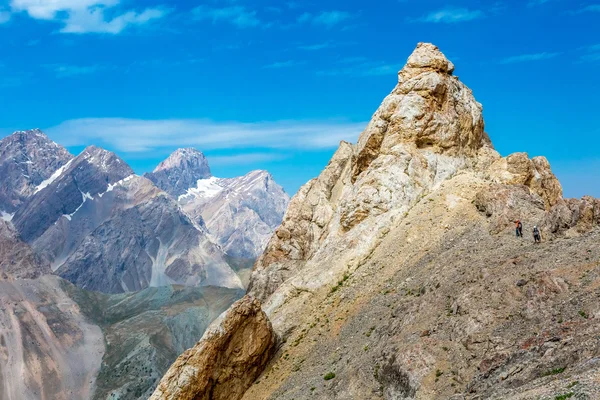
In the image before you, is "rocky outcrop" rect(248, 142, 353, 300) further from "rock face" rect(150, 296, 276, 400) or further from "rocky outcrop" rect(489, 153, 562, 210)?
"rock face" rect(150, 296, 276, 400)

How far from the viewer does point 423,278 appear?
141ft

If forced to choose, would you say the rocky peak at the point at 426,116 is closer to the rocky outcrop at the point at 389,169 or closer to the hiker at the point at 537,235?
the rocky outcrop at the point at 389,169

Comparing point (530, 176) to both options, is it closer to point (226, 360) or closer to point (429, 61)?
point (429, 61)

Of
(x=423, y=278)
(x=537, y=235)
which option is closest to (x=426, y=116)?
(x=423, y=278)

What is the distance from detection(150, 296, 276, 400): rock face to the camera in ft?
145

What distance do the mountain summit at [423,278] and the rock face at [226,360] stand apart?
0.10m

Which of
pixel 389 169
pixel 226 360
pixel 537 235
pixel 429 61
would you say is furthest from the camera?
pixel 429 61

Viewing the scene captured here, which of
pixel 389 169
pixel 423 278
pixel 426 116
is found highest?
pixel 426 116

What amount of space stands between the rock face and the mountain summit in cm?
10

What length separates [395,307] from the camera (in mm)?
40906

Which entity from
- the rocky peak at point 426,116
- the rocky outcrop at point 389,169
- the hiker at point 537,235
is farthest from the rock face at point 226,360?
the rocky peak at point 426,116

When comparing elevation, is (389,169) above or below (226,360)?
above

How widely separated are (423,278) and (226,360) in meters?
14.9

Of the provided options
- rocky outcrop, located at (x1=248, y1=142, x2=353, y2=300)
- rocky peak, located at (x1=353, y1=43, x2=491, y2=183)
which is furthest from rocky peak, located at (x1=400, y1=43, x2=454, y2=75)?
Result: rocky outcrop, located at (x1=248, y1=142, x2=353, y2=300)
